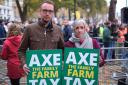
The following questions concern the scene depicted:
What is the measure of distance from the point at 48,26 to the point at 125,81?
254 cm

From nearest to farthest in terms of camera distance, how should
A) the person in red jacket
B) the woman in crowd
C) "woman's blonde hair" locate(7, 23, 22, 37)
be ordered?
1. the woman in crowd
2. "woman's blonde hair" locate(7, 23, 22, 37)
3. the person in red jacket

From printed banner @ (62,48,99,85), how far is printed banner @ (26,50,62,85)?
108 mm

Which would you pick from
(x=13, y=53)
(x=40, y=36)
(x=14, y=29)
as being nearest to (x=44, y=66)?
(x=40, y=36)

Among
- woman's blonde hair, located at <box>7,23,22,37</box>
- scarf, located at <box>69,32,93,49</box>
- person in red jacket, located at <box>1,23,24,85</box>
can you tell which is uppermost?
woman's blonde hair, located at <box>7,23,22,37</box>

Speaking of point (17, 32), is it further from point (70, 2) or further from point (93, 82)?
point (70, 2)

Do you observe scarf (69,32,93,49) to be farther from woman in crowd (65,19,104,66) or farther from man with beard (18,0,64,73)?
man with beard (18,0,64,73)

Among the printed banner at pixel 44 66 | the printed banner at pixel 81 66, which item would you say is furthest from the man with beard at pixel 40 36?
the printed banner at pixel 81 66

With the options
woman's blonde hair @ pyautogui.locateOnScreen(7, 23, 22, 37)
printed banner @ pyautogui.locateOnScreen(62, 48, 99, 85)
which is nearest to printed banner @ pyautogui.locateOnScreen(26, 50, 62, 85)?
printed banner @ pyautogui.locateOnScreen(62, 48, 99, 85)

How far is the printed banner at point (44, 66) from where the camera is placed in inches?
212

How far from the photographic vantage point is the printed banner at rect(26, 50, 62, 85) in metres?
5.39

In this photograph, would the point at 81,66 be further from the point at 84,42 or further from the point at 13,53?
the point at 13,53

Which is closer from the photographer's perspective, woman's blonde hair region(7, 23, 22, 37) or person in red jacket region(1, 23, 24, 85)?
woman's blonde hair region(7, 23, 22, 37)

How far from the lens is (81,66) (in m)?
5.50

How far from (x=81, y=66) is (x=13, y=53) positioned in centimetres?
262
